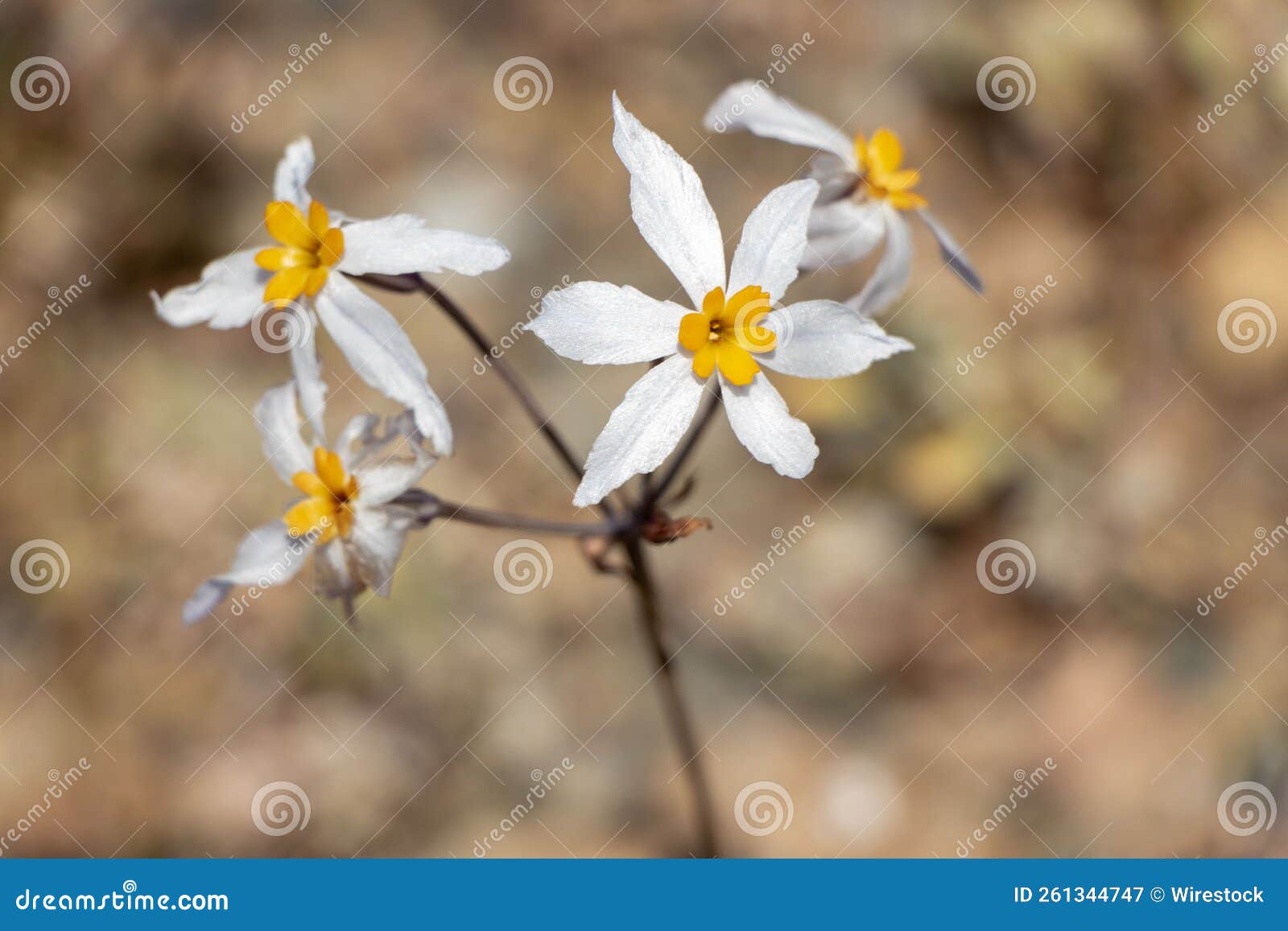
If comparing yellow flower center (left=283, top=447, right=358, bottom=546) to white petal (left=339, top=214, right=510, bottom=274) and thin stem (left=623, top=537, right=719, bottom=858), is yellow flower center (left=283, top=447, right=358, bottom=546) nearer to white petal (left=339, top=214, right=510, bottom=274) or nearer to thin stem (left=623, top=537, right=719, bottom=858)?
white petal (left=339, top=214, right=510, bottom=274)

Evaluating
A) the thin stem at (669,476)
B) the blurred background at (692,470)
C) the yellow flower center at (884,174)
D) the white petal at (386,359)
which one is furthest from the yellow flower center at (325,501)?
the blurred background at (692,470)

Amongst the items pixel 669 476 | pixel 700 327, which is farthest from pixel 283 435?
pixel 700 327

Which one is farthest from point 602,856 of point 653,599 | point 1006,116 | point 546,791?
point 1006,116

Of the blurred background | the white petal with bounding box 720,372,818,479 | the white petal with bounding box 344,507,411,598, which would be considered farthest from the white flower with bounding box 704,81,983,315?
the blurred background

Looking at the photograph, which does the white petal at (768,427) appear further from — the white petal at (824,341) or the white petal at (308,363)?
the white petal at (308,363)

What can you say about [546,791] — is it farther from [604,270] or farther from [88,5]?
[88,5]

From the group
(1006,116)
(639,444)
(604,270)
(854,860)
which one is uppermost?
(1006,116)
